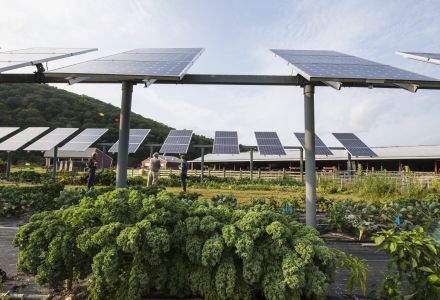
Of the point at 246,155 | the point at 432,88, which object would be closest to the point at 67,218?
the point at 432,88

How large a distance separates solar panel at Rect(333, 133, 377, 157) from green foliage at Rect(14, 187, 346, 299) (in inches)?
768

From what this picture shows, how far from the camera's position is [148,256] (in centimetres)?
331

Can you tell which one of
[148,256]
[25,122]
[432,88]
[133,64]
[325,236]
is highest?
[25,122]

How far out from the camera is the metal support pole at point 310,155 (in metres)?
6.30

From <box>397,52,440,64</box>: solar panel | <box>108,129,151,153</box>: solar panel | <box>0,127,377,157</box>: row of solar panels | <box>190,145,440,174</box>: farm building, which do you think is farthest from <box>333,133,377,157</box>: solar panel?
<box>108,129,151,153</box>: solar panel

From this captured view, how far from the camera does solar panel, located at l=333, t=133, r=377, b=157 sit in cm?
2104

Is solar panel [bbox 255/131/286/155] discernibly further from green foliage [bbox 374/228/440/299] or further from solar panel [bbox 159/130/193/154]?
green foliage [bbox 374/228/440/299]

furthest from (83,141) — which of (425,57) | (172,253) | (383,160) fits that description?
(383,160)

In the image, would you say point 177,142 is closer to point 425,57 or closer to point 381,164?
point 425,57

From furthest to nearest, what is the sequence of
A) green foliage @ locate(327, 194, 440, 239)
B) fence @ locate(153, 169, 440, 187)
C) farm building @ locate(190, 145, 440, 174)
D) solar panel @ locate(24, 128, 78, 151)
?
farm building @ locate(190, 145, 440, 174)
solar panel @ locate(24, 128, 78, 151)
fence @ locate(153, 169, 440, 187)
green foliage @ locate(327, 194, 440, 239)

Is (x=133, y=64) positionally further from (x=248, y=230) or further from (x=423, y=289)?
(x=423, y=289)

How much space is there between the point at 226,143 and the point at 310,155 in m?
16.5

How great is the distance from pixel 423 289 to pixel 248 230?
6.27ft

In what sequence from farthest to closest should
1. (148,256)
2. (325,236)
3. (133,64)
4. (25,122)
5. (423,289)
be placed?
(25,122) → (325,236) → (133,64) → (148,256) → (423,289)
